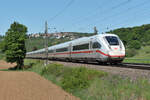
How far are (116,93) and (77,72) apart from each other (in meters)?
6.35

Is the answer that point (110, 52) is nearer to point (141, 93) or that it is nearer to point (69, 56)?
point (141, 93)

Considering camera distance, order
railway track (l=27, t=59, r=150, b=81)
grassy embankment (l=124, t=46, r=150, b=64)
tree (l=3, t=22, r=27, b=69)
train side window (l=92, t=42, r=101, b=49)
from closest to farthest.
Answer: railway track (l=27, t=59, r=150, b=81) → train side window (l=92, t=42, r=101, b=49) → grassy embankment (l=124, t=46, r=150, b=64) → tree (l=3, t=22, r=27, b=69)

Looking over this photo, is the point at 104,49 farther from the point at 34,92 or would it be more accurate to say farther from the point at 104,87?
the point at 34,92

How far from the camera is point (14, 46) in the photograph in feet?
154

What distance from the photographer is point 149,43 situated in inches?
3871

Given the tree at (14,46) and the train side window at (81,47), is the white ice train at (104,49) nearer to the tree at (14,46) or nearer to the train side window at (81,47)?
the train side window at (81,47)

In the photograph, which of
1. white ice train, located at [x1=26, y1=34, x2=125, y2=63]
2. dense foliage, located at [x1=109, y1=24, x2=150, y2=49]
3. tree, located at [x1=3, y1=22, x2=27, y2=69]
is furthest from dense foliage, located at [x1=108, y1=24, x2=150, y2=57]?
white ice train, located at [x1=26, y1=34, x2=125, y2=63]

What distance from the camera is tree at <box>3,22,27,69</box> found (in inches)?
1863

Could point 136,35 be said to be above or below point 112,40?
above

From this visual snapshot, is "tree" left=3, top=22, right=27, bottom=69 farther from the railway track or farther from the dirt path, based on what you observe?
the railway track

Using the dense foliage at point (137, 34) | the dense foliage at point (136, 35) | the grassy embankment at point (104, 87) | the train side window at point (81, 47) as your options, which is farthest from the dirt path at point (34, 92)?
the dense foliage at point (137, 34)

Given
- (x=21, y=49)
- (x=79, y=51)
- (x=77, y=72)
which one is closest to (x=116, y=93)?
(x=77, y=72)

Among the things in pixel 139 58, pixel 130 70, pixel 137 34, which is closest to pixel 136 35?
pixel 137 34

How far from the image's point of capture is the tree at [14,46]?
155ft
